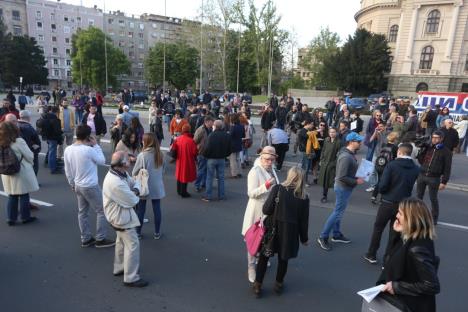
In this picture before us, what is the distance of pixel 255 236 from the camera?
379cm

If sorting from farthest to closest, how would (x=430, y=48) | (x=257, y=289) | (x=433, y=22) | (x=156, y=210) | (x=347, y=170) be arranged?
1. (x=430, y=48)
2. (x=433, y=22)
3. (x=156, y=210)
4. (x=347, y=170)
5. (x=257, y=289)

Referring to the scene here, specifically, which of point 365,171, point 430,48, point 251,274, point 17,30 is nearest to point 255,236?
point 251,274

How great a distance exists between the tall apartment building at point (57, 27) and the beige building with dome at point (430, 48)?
69587 mm

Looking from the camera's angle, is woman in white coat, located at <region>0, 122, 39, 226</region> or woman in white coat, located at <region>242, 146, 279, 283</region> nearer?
woman in white coat, located at <region>242, 146, 279, 283</region>

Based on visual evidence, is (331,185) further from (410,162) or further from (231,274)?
(231,274)

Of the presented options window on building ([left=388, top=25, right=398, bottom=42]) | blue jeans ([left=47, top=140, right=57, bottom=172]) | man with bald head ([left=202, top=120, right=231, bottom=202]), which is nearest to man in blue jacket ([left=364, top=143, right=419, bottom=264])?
man with bald head ([left=202, top=120, right=231, bottom=202])

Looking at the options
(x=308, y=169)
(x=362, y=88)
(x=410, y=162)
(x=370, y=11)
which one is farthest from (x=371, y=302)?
(x=370, y=11)

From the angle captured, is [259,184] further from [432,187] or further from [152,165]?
[432,187]

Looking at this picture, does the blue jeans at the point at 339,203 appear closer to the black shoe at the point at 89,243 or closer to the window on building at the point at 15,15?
the black shoe at the point at 89,243

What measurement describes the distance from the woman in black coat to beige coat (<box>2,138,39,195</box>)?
409cm

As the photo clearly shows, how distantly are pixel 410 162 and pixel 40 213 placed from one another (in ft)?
20.8

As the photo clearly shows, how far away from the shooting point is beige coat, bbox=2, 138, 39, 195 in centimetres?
527

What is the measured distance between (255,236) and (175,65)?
62.9 metres

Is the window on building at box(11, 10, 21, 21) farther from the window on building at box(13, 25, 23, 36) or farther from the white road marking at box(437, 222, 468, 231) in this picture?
the white road marking at box(437, 222, 468, 231)
